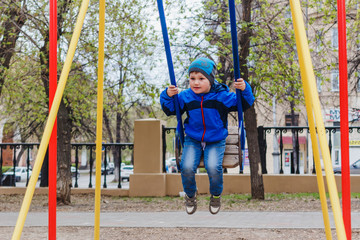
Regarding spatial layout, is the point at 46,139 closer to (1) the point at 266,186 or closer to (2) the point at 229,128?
Answer: (2) the point at 229,128

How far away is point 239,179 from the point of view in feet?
38.6

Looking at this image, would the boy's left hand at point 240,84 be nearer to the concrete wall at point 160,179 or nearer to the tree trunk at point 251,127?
the tree trunk at point 251,127

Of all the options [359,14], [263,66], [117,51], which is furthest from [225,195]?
[359,14]

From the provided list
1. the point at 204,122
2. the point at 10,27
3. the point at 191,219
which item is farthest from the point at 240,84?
the point at 10,27

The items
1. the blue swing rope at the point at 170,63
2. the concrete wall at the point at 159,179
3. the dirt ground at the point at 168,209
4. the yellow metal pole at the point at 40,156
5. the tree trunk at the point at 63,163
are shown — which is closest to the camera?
the yellow metal pole at the point at 40,156

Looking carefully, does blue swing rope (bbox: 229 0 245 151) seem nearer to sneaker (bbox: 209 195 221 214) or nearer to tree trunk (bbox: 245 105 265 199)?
sneaker (bbox: 209 195 221 214)

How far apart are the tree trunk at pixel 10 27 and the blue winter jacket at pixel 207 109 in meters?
5.86

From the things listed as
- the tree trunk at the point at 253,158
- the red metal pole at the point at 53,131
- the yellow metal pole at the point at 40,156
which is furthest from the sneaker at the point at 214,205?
the tree trunk at the point at 253,158

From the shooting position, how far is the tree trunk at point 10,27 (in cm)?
947

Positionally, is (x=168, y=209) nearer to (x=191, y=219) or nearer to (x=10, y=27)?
(x=191, y=219)

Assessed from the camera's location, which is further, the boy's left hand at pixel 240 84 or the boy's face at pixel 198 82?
the boy's face at pixel 198 82

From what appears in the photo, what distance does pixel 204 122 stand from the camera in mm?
4375

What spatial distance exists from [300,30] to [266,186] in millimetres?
8977

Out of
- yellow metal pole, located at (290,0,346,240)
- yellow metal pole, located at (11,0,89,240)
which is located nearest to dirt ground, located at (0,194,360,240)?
yellow metal pole, located at (11,0,89,240)
